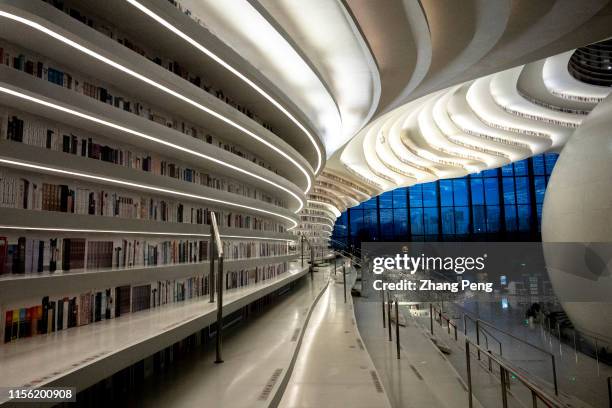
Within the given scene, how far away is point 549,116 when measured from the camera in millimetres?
12266

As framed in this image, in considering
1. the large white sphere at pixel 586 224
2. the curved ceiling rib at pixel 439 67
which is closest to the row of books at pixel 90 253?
the curved ceiling rib at pixel 439 67

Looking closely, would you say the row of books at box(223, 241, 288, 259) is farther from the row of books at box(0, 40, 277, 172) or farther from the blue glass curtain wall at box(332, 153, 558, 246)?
the blue glass curtain wall at box(332, 153, 558, 246)

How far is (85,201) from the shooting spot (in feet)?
8.31

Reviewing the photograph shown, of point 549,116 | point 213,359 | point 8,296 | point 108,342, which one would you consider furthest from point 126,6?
point 549,116

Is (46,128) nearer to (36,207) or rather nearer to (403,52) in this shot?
(36,207)

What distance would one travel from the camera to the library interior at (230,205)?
2039mm

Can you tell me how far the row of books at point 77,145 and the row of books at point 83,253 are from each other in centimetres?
57

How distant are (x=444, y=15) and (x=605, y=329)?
5302 mm

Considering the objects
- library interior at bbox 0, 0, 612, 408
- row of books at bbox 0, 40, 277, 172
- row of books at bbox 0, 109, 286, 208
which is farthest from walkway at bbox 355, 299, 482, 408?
row of books at bbox 0, 40, 277, 172

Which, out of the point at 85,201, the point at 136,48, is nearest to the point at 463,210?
the point at 136,48

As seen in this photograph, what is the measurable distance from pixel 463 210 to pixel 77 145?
26.7 meters

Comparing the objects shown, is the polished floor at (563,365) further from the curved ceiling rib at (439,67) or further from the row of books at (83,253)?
the row of books at (83,253)

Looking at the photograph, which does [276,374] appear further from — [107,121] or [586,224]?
[586,224]

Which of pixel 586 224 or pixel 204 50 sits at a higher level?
pixel 204 50
